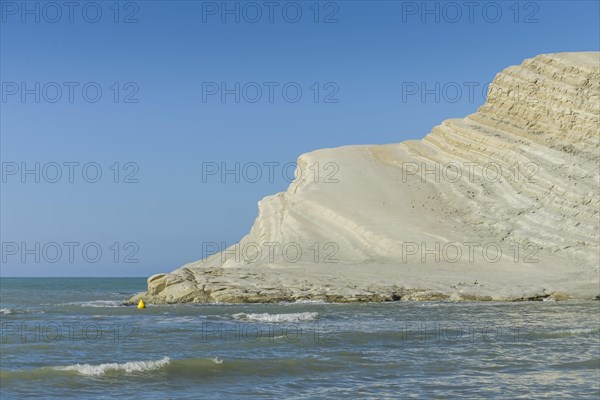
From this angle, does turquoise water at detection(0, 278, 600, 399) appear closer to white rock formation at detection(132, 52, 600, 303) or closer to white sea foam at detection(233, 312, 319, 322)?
white sea foam at detection(233, 312, 319, 322)

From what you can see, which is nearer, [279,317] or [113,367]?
[113,367]

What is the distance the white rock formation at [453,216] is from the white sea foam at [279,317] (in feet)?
17.8

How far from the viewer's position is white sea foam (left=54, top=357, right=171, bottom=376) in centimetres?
1402

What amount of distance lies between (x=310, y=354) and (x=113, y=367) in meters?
3.96

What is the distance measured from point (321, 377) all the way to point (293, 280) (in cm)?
1746

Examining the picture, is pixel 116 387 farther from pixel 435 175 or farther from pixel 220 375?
pixel 435 175

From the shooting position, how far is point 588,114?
40969mm

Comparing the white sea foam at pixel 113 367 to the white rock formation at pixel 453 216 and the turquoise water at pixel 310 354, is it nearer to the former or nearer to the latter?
the turquoise water at pixel 310 354

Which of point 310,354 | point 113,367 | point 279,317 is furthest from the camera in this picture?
point 279,317

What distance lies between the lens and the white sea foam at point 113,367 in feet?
46.0

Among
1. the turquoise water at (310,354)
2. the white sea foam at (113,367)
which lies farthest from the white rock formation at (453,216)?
the white sea foam at (113,367)

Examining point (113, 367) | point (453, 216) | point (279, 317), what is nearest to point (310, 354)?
point (113, 367)

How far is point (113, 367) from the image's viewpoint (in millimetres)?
14328

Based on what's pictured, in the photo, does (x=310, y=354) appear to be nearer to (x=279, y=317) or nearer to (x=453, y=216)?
(x=279, y=317)
